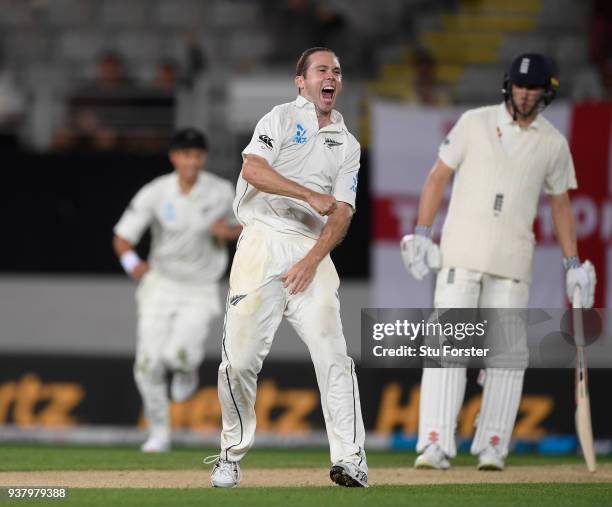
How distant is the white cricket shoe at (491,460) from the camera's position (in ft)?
25.5

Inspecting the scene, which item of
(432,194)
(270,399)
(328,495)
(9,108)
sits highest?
(9,108)

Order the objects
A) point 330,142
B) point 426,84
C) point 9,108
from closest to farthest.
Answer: point 330,142 < point 9,108 < point 426,84

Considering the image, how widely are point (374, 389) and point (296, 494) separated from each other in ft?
16.8

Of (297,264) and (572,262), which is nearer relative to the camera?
(297,264)

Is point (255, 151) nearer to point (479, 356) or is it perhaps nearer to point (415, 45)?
point (479, 356)

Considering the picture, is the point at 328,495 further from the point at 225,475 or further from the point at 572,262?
the point at 572,262

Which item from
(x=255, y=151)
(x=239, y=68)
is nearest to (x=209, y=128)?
(x=239, y=68)

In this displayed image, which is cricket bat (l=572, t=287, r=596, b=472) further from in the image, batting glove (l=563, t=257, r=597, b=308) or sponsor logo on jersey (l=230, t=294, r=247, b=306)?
sponsor logo on jersey (l=230, t=294, r=247, b=306)

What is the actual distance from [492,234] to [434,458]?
1.26 metres

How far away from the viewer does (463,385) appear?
7.80m

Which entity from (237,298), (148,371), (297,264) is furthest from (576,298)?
(148,371)

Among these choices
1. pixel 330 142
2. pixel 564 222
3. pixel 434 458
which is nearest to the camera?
pixel 330 142

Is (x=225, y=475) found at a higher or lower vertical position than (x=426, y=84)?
lower

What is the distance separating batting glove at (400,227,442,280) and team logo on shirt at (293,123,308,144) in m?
1.45
